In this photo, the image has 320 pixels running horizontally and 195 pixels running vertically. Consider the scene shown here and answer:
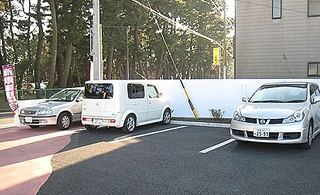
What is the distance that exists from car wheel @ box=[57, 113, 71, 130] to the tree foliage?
10.1 m

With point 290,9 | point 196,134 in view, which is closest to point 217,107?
point 196,134

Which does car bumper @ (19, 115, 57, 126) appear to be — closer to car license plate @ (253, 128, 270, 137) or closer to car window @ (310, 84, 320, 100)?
car license plate @ (253, 128, 270, 137)

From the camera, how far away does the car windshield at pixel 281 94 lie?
23.9 ft

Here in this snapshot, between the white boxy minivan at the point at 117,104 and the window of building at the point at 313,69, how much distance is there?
9.74 metres

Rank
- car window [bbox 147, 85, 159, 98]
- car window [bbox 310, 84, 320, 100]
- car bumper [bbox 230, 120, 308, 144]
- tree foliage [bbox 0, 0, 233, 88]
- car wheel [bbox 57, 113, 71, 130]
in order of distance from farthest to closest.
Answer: tree foliage [bbox 0, 0, 233, 88], car window [bbox 147, 85, 159, 98], car wheel [bbox 57, 113, 71, 130], car window [bbox 310, 84, 320, 100], car bumper [bbox 230, 120, 308, 144]

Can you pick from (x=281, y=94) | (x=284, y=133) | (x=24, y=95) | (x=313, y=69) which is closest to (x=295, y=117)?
(x=284, y=133)

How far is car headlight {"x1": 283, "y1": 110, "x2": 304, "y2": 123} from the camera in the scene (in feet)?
20.6

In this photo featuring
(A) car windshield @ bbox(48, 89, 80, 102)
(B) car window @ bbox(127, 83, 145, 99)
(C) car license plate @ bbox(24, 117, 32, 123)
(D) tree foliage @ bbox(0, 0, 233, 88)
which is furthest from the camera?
(D) tree foliage @ bbox(0, 0, 233, 88)

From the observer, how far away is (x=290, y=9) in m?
15.4

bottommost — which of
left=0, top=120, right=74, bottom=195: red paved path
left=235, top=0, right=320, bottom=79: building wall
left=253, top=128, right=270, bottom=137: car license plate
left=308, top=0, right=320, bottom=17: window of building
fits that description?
left=0, top=120, right=74, bottom=195: red paved path

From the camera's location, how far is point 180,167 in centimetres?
552

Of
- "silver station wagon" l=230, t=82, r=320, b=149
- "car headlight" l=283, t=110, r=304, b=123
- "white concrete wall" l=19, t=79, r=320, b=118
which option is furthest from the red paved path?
"car headlight" l=283, t=110, r=304, b=123

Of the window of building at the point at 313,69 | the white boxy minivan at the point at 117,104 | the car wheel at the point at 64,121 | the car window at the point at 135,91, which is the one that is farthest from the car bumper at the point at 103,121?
the window of building at the point at 313,69

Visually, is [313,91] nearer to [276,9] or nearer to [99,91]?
[99,91]
